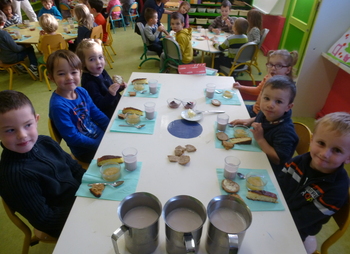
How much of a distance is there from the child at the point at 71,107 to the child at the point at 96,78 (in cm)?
25

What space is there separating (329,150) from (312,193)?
9.1 inches

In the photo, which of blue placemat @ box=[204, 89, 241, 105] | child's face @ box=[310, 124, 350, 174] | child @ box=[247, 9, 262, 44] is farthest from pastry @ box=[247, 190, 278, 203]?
child @ box=[247, 9, 262, 44]

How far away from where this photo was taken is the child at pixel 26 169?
3.30 feet

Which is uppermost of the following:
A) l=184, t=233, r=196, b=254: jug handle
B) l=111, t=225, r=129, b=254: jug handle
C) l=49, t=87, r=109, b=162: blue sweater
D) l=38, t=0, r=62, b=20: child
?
l=38, t=0, r=62, b=20: child

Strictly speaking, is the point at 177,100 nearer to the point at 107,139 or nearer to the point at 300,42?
the point at 107,139

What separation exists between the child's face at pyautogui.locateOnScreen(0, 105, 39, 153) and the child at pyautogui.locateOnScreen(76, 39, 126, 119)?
3.22 ft

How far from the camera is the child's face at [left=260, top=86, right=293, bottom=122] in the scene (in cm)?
141

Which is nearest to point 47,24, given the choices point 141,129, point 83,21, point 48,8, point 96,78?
point 83,21

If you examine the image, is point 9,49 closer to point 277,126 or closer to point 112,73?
point 112,73

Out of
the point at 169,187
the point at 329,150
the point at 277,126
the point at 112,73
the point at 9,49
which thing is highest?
the point at 329,150

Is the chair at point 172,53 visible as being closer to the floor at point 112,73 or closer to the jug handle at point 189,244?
A: the floor at point 112,73

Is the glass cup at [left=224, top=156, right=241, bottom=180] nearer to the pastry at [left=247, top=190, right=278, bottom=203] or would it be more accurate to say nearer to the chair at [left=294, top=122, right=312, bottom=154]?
the pastry at [left=247, top=190, right=278, bottom=203]

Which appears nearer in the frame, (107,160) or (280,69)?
(107,160)

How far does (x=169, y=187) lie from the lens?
1.08 meters
